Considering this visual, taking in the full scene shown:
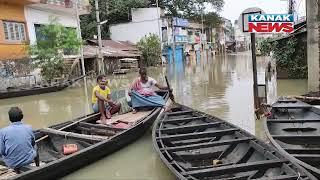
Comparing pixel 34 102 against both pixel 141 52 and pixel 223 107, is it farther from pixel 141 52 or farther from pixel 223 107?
pixel 141 52

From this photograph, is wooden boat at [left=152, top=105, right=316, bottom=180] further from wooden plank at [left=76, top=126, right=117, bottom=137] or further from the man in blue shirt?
the man in blue shirt

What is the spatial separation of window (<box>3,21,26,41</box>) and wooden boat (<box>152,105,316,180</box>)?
55.7ft

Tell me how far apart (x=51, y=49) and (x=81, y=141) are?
15.9m

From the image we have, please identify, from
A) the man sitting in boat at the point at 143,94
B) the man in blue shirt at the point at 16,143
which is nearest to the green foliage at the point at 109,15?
the man sitting in boat at the point at 143,94

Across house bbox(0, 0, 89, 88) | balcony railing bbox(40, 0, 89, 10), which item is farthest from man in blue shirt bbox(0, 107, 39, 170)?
balcony railing bbox(40, 0, 89, 10)

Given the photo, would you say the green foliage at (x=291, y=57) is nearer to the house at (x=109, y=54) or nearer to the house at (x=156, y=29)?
the house at (x=109, y=54)

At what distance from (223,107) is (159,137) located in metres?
6.81

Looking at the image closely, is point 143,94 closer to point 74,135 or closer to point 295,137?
point 74,135

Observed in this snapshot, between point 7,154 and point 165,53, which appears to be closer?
point 7,154

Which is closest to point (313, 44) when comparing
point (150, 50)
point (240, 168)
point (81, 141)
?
point (81, 141)

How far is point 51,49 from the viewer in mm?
22688

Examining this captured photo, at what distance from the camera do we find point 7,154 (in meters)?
5.88

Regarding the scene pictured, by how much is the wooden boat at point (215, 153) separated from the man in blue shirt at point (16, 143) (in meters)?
2.02

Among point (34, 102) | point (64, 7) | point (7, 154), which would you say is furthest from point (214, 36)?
point (7, 154)
